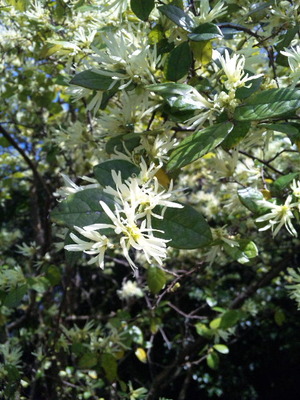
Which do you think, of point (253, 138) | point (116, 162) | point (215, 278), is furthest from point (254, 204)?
point (215, 278)

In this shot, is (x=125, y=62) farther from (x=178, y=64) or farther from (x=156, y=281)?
(x=156, y=281)

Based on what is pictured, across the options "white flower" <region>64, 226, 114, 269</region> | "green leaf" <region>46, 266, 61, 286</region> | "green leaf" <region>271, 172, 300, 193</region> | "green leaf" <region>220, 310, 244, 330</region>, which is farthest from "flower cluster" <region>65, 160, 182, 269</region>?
"green leaf" <region>220, 310, 244, 330</region>

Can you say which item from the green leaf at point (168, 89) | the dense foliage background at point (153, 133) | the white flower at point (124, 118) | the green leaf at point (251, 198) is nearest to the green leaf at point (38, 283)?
the dense foliage background at point (153, 133)

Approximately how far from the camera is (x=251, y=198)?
3.02ft

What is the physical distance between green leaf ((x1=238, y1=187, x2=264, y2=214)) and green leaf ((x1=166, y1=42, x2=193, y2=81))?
10.7 inches

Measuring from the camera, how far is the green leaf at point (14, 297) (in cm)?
125

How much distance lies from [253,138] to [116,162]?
36 centimetres

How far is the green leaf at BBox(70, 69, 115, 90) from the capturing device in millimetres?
807

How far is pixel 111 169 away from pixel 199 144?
155 mm

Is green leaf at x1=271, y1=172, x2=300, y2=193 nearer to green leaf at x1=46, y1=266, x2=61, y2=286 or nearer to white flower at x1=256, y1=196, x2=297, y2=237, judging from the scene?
white flower at x1=256, y1=196, x2=297, y2=237

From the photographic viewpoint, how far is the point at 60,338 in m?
1.74

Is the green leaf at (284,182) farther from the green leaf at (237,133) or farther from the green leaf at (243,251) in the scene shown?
the green leaf at (237,133)

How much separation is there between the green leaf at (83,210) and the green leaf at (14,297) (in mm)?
652

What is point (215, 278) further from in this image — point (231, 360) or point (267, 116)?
point (267, 116)
